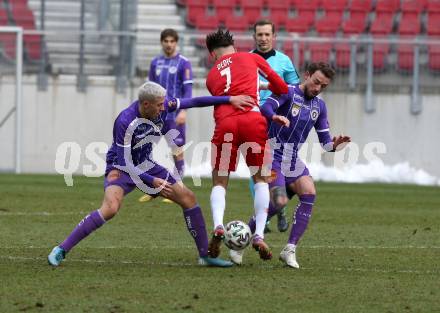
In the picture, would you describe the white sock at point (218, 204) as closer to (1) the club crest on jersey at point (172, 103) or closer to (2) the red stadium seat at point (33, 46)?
(1) the club crest on jersey at point (172, 103)

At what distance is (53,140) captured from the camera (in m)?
21.1

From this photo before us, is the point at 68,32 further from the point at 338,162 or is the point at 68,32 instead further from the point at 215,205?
the point at 215,205

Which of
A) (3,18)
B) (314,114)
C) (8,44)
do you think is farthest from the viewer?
(3,18)

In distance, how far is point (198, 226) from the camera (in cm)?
905

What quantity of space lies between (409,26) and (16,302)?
1710 cm

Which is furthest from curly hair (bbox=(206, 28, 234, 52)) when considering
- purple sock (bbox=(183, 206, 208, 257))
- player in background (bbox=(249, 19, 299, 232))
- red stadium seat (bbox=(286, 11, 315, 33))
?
red stadium seat (bbox=(286, 11, 315, 33))

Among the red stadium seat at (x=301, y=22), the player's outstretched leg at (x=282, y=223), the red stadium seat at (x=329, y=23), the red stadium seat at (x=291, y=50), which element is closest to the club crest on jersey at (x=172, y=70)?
the player's outstretched leg at (x=282, y=223)

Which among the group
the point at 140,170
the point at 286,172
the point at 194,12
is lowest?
the point at 286,172

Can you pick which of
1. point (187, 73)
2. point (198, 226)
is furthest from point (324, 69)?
point (187, 73)

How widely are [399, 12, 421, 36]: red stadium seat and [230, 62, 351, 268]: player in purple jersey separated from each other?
1356 centimetres

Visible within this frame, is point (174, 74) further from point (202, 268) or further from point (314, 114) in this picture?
point (202, 268)

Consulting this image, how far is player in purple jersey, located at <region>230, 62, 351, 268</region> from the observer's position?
A: 935 cm

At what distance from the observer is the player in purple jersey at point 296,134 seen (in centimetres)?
935

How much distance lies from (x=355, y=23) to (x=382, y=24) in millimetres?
556
